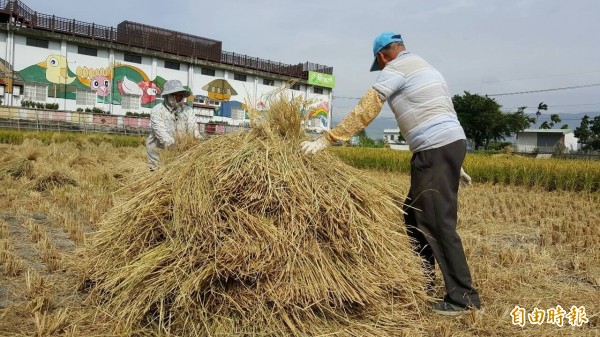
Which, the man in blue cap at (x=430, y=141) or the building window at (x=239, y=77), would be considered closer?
the man in blue cap at (x=430, y=141)

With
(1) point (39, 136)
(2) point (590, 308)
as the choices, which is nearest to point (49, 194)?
(2) point (590, 308)

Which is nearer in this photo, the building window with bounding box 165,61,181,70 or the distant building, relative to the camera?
the building window with bounding box 165,61,181,70

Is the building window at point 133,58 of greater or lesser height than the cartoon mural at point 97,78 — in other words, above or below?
above

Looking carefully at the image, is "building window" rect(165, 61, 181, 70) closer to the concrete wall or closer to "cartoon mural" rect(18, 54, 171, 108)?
the concrete wall

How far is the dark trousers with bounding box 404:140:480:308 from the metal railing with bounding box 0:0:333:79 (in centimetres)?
2305

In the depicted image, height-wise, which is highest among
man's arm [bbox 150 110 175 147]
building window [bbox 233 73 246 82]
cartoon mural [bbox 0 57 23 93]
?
building window [bbox 233 73 246 82]

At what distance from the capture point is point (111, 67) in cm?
3206

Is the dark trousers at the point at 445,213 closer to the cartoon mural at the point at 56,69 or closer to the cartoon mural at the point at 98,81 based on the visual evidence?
the cartoon mural at the point at 98,81

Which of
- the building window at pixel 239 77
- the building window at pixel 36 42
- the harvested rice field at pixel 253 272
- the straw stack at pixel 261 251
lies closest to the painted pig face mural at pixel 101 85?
the building window at pixel 36 42

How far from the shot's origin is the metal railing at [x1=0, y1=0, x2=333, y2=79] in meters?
29.2

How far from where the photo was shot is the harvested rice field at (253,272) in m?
2.27

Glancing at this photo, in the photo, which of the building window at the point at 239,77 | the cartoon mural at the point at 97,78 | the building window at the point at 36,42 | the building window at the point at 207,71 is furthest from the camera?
the building window at the point at 239,77

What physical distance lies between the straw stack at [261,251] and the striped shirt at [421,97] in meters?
0.48

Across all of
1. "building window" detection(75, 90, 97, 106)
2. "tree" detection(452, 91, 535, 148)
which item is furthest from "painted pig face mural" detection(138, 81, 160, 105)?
"tree" detection(452, 91, 535, 148)
